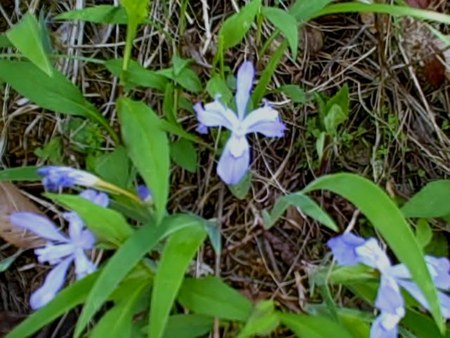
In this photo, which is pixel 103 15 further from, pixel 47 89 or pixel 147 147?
pixel 147 147

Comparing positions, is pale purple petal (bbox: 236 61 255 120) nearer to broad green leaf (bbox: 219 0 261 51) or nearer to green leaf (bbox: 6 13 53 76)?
broad green leaf (bbox: 219 0 261 51)

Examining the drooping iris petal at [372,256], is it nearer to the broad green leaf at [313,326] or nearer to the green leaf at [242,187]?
the broad green leaf at [313,326]

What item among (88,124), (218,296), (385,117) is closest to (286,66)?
(385,117)

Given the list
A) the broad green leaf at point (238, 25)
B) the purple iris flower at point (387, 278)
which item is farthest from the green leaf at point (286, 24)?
the purple iris flower at point (387, 278)

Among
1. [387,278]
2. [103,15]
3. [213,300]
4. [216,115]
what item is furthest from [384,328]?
[103,15]

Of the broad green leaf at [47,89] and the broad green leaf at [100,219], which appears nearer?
the broad green leaf at [100,219]

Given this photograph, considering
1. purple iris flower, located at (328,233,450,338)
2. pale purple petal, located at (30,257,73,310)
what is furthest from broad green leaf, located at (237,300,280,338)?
pale purple petal, located at (30,257,73,310)

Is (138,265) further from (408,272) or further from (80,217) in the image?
(408,272)
